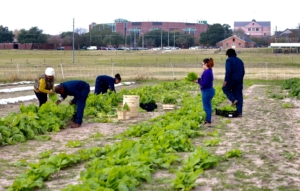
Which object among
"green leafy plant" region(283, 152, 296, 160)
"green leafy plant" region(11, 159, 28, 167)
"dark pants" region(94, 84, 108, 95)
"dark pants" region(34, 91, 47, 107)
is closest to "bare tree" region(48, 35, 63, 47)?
"dark pants" region(94, 84, 108, 95)

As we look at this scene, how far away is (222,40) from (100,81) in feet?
274

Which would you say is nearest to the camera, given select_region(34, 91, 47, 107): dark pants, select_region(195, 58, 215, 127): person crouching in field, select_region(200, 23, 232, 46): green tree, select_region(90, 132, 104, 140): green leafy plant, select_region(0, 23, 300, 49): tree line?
select_region(90, 132, 104, 140): green leafy plant

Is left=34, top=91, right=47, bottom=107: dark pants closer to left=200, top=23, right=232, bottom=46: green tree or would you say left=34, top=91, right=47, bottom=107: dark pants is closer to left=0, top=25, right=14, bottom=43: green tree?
left=0, top=25, right=14, bottom=43: green tree

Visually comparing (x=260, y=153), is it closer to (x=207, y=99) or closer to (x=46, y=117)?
(x=207, y=99)

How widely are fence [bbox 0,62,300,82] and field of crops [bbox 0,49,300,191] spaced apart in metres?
17.5

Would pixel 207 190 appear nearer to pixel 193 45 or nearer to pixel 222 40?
pixel 222 40

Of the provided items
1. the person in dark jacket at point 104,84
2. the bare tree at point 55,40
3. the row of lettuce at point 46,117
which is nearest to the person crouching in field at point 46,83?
the row of lettuce at point 46,117

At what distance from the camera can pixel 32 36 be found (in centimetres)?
8838

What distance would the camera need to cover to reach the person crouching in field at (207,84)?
11773 mm

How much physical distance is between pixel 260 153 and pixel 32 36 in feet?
273

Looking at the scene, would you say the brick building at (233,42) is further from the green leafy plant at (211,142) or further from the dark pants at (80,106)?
the green leafy plant at (211,142)

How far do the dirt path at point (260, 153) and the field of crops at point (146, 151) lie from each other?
0.04ft

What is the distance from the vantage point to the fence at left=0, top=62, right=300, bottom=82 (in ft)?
106

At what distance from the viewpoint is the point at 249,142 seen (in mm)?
9781
